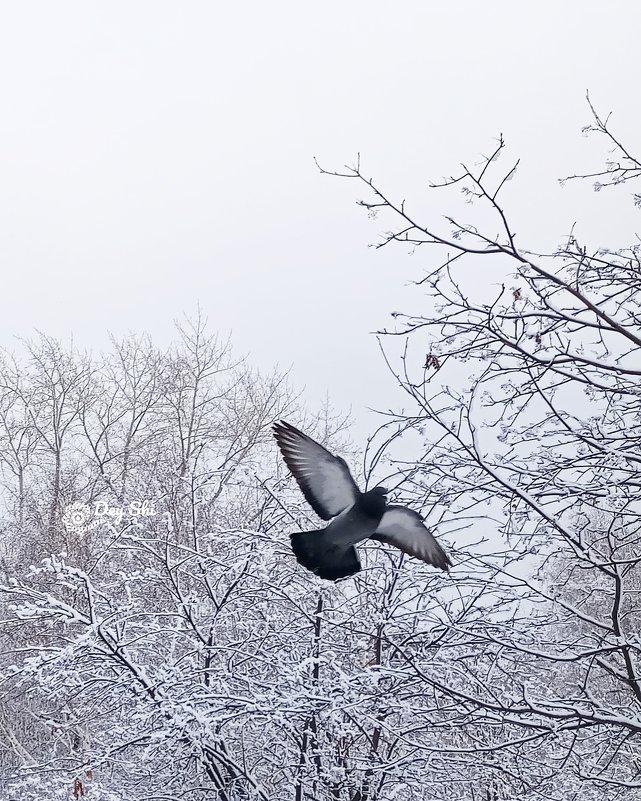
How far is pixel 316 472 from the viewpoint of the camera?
3.93 metres

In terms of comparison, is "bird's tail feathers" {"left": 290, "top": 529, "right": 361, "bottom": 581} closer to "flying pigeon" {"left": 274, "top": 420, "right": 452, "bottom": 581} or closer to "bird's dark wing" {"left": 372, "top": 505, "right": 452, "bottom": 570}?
"flying pigeon" {"left": 274, "top": 420, "right": 452, "bottom": 581}

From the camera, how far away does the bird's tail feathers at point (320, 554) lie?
3.86 m

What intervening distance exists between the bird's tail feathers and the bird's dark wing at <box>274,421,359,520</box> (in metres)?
0.14

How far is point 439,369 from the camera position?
14.5 ft

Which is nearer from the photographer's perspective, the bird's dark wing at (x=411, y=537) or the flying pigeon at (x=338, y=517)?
the flying pigeon at (x=338, y=517)

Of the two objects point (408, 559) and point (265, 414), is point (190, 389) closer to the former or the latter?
point (265, 414)

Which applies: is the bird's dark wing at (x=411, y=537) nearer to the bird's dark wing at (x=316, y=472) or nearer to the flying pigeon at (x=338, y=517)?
the flying pigeon at (x=338, y=517)

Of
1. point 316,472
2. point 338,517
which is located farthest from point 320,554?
point 316,472

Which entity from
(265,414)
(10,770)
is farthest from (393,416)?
(265,414)

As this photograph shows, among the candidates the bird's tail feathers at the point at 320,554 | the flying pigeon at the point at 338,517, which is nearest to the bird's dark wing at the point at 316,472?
the flying pigeon at the point at 338,517

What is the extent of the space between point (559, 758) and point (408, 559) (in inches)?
65.0

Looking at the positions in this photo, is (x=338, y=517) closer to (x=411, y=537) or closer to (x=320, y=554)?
(x=320, y=554)

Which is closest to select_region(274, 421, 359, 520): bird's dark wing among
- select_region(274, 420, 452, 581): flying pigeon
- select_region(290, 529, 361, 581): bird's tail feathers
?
select_region(274, 420, 452, 581): flying pigeon

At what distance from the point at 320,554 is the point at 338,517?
21 cm
